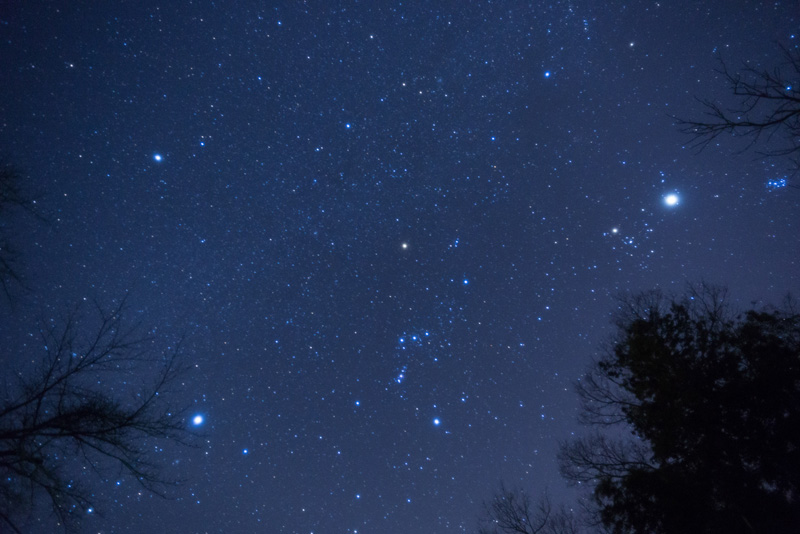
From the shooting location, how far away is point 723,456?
764 centimetres

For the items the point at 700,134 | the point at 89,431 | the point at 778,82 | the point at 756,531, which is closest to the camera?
the point at 778,82

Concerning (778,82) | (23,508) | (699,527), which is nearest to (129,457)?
(23,508)

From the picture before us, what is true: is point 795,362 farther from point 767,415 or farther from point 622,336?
point 622,336

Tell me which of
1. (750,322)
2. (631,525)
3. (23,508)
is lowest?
(631,525)

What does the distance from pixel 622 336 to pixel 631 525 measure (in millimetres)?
3966

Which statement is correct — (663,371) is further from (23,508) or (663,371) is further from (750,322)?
(23,508)

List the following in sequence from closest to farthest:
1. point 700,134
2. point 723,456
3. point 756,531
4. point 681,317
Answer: point 700,134 → point 756,531 → point 723,456 → point 681,317

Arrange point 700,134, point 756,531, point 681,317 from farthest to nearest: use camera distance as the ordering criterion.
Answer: point 681,317, point 756,531, point 700,134

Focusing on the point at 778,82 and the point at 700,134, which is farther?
the point at 700,134

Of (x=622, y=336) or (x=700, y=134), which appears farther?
(x=622, y=336)

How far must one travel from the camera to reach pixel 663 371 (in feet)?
28.1

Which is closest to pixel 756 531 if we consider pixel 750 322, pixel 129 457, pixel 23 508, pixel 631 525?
pixel 631 525

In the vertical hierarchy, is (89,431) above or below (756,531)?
above

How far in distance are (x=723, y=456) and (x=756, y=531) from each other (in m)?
1.23
